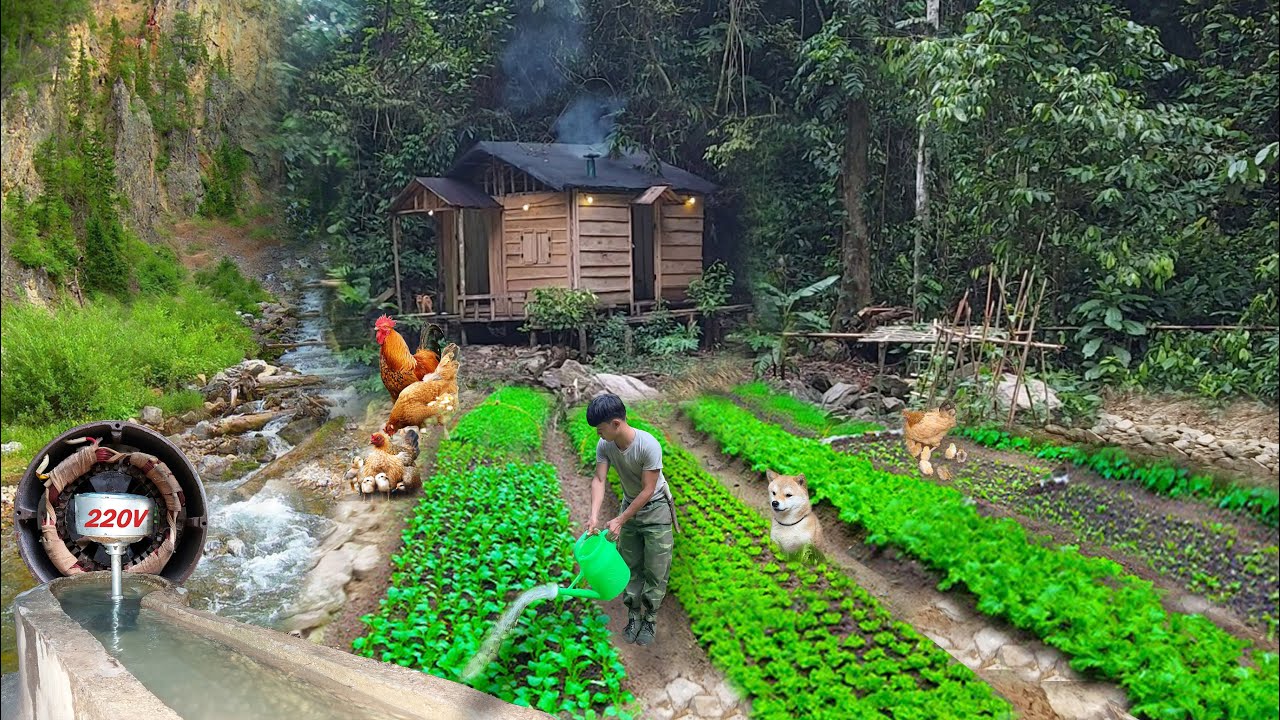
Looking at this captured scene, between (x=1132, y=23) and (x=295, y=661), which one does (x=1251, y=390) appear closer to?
(x=1132, y=23)

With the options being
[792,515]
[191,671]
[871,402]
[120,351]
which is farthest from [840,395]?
[120,351]

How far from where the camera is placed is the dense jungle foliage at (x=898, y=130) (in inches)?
114

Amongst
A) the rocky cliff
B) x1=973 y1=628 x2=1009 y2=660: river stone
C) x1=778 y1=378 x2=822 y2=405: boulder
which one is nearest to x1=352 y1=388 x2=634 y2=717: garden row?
x1=778 y1=378 x2=822 y2=405: boulder

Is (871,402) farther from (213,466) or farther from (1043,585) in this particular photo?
(213,466)

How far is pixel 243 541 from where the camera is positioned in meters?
3.75

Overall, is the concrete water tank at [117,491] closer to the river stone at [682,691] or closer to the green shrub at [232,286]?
the green shrub at [232,286]

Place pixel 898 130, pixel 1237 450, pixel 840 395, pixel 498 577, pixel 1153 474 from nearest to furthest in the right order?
pixel 1237 450 → pixel 1153 474 → pixel 898 130 → pixel 840 395 → pixel 498 577

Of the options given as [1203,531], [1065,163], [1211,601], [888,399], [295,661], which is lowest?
[295,661]

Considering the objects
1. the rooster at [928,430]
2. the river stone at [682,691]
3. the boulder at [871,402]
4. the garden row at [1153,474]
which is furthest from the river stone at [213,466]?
the garden row at [1153,474]

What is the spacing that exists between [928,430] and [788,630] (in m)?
0.87

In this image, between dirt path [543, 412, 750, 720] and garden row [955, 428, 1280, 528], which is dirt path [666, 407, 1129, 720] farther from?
garden row [955, 428, 1280, 528]

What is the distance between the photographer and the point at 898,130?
335 centimetres

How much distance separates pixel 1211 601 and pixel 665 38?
2.71 metres

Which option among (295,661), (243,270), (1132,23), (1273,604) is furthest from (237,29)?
(1273,604)
